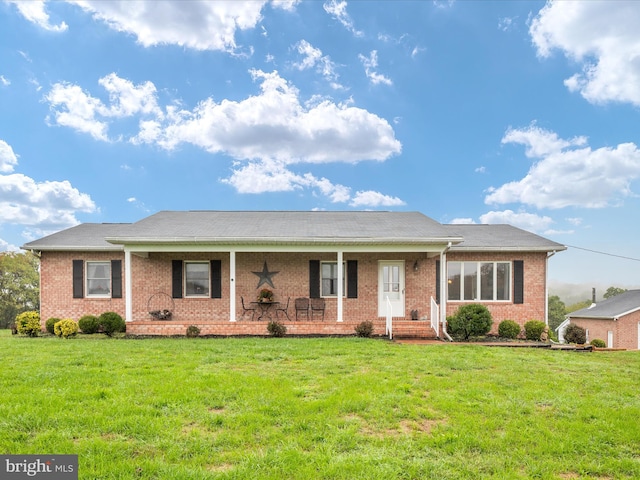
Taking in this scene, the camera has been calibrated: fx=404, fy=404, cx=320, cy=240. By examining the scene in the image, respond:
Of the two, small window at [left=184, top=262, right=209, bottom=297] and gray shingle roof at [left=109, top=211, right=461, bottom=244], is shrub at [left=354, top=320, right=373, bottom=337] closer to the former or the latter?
gray shingle roof at [left=109, top=211, right=461, bottom=244]

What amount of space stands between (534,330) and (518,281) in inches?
73.7

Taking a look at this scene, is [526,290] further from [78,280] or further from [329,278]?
[78,280]

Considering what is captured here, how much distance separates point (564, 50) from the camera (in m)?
15.3

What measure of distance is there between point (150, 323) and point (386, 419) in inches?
399

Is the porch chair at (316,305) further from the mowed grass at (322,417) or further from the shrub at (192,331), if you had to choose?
the mowed grass at (322,417)

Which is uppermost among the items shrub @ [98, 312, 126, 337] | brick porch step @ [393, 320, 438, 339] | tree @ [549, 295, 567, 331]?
shrub @ [98, 312, 126, 337]

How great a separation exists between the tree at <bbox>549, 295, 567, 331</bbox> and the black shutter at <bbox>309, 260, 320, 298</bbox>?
4637 cm

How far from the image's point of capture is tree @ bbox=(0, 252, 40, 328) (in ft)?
94.9

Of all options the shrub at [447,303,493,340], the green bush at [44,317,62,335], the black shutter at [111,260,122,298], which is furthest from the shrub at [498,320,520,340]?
the green bush at [44,317,62,335]

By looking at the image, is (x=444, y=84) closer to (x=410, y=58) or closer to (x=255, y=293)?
(x=410, y=58)

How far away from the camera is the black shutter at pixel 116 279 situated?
14508mm

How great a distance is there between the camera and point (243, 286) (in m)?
14.4

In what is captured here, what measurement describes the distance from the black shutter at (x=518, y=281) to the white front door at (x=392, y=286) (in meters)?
4.05

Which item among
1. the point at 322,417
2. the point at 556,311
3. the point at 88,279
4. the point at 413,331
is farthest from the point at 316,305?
the point at 556,311
